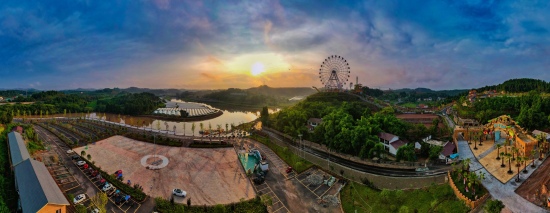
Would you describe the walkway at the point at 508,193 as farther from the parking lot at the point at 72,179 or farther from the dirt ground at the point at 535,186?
the parking lot at the point at 72,179

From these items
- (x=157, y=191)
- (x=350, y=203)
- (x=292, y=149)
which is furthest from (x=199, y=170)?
(x=350, y=203)

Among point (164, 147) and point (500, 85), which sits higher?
point (500, 85)

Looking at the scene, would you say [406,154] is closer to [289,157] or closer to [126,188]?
[289,157]

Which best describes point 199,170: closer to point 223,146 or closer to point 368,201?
point 223,146

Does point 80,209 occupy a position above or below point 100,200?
above

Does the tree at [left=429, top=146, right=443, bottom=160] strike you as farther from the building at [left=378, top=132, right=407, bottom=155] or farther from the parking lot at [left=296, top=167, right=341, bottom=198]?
the parking lot at [left=296, top=167, right=341, bottom=198]

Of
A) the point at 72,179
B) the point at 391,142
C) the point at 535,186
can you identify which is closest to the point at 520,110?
the point at 391,142

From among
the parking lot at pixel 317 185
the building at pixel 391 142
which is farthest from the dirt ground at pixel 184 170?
the building at pixel 391 142

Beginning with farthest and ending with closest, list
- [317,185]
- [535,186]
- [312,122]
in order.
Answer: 1. [312,122]
2. [317,185]
3. [535,186]
